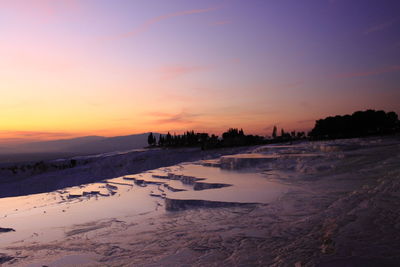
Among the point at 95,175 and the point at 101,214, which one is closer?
the point at 101,214

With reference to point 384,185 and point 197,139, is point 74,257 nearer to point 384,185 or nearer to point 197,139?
point 384,185

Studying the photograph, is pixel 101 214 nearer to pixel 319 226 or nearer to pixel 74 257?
pixel 74 257

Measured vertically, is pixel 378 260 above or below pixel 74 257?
above

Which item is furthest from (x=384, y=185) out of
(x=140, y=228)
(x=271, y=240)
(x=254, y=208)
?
(x=140, y=228)

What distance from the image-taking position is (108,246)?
20.2 feet

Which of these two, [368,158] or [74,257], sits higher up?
[368,158]

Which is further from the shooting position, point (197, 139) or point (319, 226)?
point (197, 139)

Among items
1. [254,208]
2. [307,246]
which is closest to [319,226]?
[307,246]

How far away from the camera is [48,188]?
88.6 feet

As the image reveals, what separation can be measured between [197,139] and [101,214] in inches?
2029

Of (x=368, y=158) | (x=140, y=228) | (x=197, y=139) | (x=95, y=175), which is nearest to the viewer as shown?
(x=140, y=228)

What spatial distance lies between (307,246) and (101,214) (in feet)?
22.6

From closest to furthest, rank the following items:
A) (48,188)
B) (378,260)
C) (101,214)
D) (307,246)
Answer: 1. (378,260)
2. (307,246)
3. (101,214)
4. (48,188)

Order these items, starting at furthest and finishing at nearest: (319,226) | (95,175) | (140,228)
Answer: (95,175)
(140,228)
(319,226)
